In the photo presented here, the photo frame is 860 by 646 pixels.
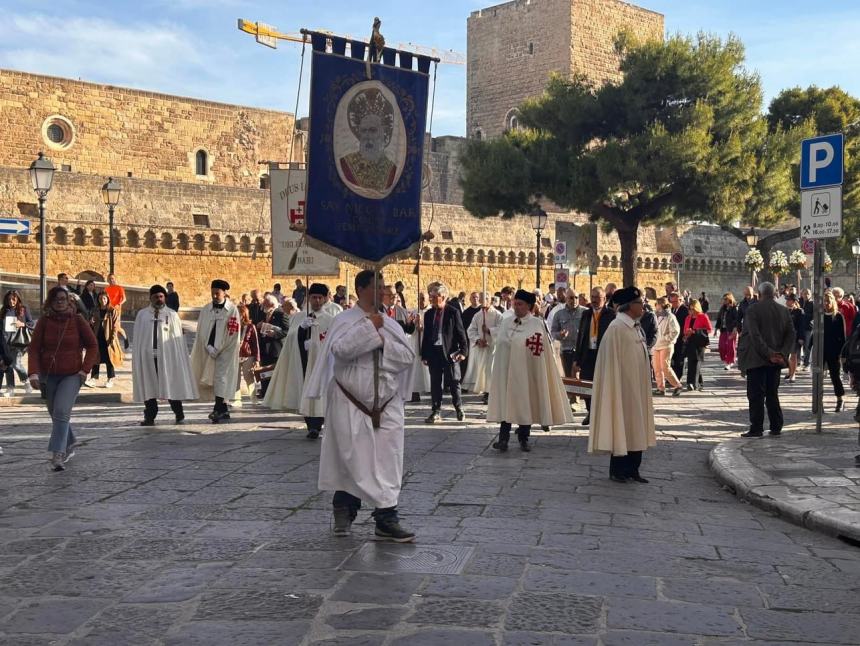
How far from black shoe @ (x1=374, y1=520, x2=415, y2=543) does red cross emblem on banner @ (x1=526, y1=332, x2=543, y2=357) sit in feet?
13.8

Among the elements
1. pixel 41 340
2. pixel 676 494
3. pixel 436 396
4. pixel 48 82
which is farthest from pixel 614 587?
pixel 48 82

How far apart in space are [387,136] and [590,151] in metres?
24.2

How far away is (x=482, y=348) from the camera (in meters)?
14.0

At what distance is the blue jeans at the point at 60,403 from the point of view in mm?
8039

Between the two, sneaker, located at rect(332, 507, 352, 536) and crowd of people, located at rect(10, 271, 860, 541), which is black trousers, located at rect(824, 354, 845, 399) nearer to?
crowd of people, located at rect(10, 271, 860, 541)

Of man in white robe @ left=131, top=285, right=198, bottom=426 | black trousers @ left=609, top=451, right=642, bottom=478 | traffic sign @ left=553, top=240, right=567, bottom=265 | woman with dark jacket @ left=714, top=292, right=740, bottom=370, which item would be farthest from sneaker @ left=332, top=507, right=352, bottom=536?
traffic sign @ left=553, top=240, right=567, bottom=265

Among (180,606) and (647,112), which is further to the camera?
(647,112)

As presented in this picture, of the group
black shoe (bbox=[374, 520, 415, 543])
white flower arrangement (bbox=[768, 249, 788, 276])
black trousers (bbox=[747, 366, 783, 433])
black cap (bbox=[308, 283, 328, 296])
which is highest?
white flower arrangement (bbox=[768, 249, 788, 276])

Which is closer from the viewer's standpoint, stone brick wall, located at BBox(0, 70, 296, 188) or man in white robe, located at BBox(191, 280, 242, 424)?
man in white robe, located at BBox(191, 280, 242, 424)

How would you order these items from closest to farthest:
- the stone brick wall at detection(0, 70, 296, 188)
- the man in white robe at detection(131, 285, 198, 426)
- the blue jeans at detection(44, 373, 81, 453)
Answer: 1. the blue jeans at detection(44, 373, 81, 453)
2. the man in white robe at detection(131, 285, 198, 426)
3. the stone brick wall at detection(0, 70, 296, 188)

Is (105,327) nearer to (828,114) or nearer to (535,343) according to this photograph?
(535,343)

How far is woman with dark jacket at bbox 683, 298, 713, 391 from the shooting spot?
628 inches

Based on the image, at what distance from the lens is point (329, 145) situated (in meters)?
6.95

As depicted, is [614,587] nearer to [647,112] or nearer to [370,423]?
[370,423]
